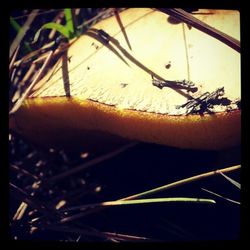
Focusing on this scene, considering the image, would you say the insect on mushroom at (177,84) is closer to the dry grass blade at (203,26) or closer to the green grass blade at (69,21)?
the dry grass blade at (203,26)

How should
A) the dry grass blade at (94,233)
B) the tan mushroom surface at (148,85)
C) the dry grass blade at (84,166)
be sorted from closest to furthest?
the tan mushroom surface at (148,85) < the dry grass blade at (94,233) < the dry grass blade at (84,166)

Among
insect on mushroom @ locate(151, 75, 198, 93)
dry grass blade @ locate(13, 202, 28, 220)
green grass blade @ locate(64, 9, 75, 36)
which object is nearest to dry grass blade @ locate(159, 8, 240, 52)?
insect on mushroom @ locate(151, 75, 198, 93)

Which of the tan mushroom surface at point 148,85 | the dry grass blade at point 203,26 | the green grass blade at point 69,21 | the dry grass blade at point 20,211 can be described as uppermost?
the green grass blade at point 69,21

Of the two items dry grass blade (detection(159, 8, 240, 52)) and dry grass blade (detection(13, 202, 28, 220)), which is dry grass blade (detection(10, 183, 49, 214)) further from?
dry grass blade (detection(159, 8, 240, 52))

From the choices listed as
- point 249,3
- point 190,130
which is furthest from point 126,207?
point 249,3

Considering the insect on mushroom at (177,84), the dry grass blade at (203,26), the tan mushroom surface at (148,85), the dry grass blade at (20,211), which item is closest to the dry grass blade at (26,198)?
the dry grass blade at (20,211)

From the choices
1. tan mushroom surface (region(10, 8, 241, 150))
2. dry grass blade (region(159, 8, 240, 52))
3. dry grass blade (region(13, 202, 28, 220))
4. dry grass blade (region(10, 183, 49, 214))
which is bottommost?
dry grass blade (region(13, 202, 28, 220))

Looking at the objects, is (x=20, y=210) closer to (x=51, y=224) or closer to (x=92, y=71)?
(x=51, y=224)

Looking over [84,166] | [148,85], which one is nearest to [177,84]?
[148,85]
